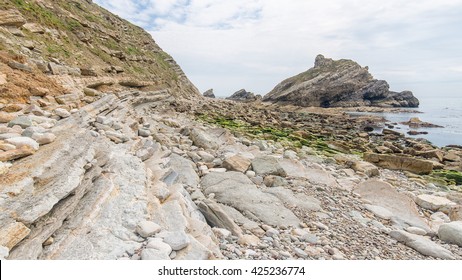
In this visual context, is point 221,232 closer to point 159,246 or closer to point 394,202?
point 159,246

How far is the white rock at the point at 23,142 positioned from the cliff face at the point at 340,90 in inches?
3533

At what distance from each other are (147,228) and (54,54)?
1537cm

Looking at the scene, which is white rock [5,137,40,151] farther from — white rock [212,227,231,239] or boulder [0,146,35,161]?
white rock [212,227,231,239]

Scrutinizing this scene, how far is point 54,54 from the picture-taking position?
15555 millimetres

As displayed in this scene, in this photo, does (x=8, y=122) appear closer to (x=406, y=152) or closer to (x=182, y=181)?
(x=182, y=181)

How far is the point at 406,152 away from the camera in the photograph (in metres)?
20.2

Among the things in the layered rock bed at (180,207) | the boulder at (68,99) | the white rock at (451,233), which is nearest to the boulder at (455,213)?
the layered rock bed at (180,207)

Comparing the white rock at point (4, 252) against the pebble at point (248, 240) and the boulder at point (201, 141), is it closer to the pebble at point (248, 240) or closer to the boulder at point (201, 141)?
the pebble at point (248, 240)

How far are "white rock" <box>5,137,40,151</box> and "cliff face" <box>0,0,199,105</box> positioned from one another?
287 cm

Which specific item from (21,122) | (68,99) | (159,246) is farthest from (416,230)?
(68,99)

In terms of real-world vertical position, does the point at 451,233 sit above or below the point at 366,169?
above

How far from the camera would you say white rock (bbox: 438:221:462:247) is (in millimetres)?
6055

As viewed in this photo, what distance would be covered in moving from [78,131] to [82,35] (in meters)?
22.1

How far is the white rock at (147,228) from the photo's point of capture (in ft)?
14.5
